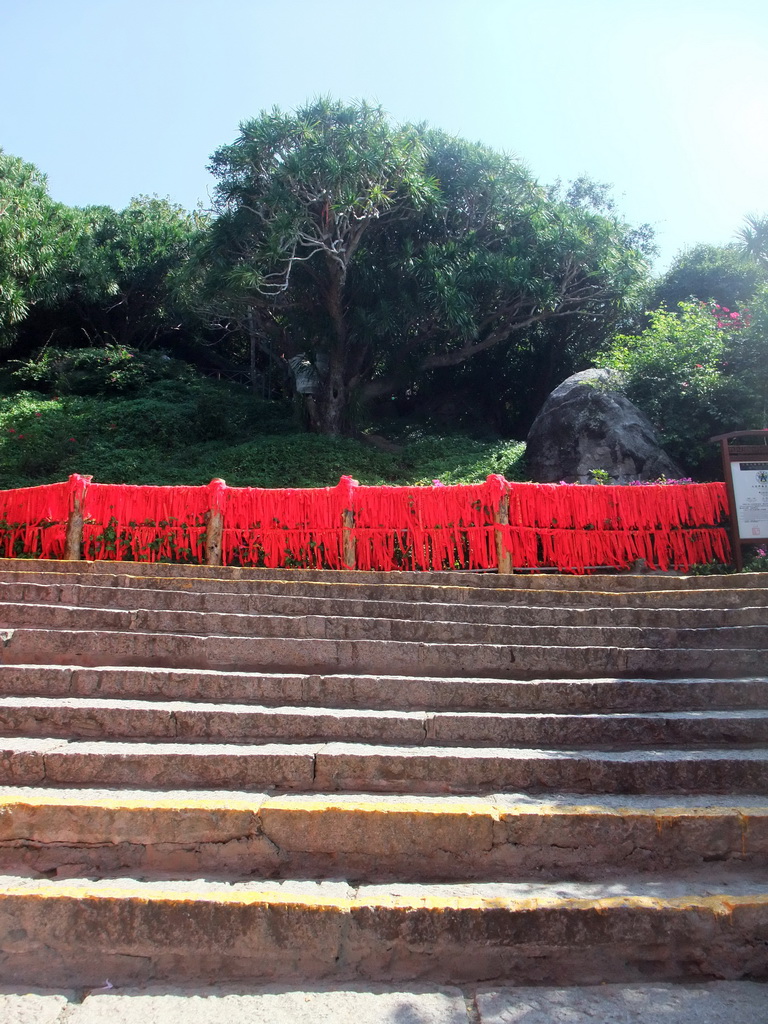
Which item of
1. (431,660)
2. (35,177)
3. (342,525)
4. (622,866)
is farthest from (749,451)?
(35,177)

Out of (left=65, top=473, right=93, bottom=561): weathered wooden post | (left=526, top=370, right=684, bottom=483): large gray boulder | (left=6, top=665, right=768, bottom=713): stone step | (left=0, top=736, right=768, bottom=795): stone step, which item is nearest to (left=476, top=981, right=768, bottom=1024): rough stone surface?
(left=0, top=736, right=768, bottom=795): stone step

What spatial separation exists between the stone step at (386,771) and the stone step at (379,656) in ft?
3.43

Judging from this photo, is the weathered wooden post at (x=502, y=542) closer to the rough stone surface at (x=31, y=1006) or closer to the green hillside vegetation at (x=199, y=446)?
the rough stone surface at (x=31, y=1006)

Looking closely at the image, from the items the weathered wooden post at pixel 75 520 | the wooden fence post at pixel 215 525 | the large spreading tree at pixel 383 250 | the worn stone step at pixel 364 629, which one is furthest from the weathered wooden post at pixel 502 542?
the large spreading tree at pixel 383 250

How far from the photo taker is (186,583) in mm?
6270

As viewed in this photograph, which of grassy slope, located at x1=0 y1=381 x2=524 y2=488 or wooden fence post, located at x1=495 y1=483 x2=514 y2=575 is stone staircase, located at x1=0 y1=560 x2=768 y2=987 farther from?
grassy slope, located at x1=0 y1=381 x2=524 y2=488

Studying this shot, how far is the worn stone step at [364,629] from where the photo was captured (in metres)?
5.20

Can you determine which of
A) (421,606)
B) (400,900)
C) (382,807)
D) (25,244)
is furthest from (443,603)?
(25,244)

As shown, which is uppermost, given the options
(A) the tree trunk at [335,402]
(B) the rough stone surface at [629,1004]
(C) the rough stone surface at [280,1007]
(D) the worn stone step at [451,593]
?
(A) the tree trunk at [335,402]

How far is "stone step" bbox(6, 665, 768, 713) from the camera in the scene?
14.5ft

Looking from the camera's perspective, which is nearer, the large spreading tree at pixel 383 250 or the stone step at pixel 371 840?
the stone step at pixel 371 840

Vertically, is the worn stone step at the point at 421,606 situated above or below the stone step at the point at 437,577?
below

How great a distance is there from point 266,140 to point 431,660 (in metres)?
14.5

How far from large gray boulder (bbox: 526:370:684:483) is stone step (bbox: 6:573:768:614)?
25.0 ft
